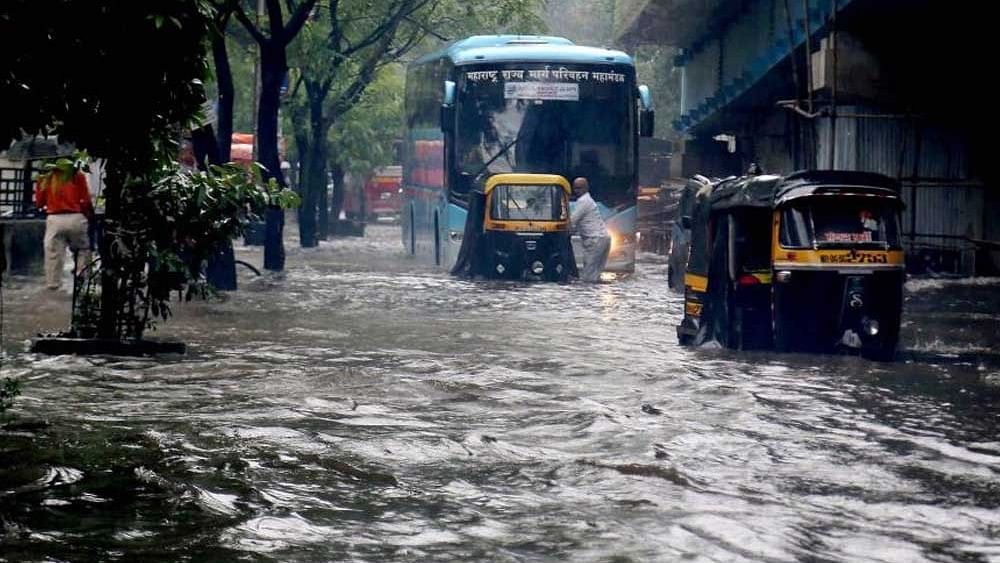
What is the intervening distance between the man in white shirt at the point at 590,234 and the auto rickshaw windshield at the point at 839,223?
10953mm

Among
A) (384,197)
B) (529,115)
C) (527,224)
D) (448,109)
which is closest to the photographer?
(527,224)

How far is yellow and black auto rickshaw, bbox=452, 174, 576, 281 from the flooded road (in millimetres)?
7330

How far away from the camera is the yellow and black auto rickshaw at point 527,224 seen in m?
24.2

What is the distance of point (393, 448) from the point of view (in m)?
9.29

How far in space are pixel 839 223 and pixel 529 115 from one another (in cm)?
1278

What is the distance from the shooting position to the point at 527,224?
24234mm

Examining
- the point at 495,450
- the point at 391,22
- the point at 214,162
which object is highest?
the point at 391,22

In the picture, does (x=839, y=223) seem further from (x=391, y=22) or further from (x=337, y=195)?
(x=337, y=195)

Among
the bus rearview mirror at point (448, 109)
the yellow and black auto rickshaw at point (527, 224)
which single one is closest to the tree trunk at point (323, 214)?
the bus rearview mirror at point (448, 109)

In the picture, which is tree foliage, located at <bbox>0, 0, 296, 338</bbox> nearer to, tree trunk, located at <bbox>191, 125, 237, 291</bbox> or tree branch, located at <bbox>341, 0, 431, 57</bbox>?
tree trunk, located at <bbox>191, 125, 237, 291</bbox>

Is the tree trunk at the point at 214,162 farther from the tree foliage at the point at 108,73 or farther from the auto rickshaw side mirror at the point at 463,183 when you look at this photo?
the tree foliage at the point at 108,73

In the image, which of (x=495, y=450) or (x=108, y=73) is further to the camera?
(x=495, y=450)

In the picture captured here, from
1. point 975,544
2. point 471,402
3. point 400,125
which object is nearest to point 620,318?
point 471,402

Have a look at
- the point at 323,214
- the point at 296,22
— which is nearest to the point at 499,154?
the point at 296,22
